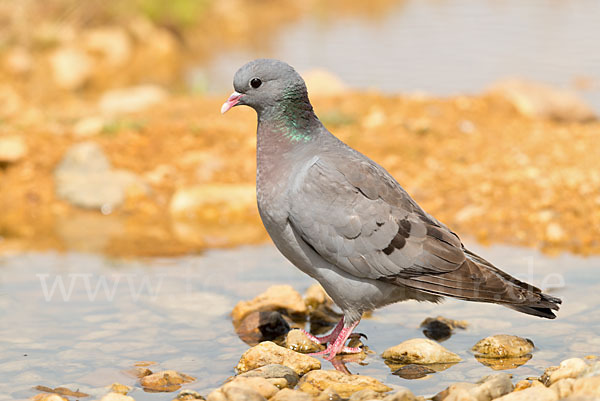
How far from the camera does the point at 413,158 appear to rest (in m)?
8.17

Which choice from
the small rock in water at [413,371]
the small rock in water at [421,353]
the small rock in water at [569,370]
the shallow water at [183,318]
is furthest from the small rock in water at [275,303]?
the small rock in water at [569,370]

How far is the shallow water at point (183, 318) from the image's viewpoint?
469 centimetres

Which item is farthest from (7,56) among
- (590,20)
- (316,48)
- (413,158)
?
(590,20)

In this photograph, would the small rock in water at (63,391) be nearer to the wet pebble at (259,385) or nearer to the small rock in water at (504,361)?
the wet pebble at (259,385)

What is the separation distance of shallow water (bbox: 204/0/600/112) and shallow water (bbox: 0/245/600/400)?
5.97 metres

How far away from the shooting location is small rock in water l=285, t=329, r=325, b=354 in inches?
197

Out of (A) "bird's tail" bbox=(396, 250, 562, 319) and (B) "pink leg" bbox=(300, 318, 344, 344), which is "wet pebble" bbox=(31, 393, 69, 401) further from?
(A) "bird's tail" bbox=(396, 250, 562, 319)

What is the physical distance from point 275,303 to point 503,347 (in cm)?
146

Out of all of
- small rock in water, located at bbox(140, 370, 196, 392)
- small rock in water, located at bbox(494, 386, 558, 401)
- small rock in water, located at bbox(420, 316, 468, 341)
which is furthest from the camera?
small rock in water, located at bbox(420, 316, 468, 341)

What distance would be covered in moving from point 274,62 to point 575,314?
8.15 ft

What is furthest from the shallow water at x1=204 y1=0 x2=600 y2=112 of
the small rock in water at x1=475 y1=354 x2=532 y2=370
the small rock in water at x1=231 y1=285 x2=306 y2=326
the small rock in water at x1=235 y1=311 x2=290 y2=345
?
the small rock in water at x1=475 y1=354 x2=532 y2=370

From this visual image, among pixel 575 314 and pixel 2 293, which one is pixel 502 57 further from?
pixel 2 293

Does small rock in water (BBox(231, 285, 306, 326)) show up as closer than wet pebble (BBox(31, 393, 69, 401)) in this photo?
No

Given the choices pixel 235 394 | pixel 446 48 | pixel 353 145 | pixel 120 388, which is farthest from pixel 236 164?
pixel 446 48
